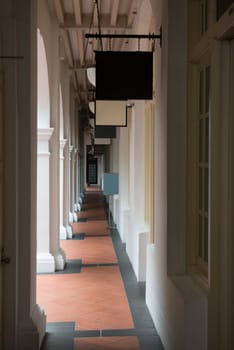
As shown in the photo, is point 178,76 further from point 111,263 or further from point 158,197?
point 111,263

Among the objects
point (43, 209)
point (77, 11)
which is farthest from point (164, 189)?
point (77, 11)

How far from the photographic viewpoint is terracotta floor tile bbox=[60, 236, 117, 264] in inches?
416

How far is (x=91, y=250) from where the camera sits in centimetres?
1170

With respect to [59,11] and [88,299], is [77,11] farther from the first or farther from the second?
[88,299]

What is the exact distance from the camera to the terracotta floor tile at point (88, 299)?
619cm

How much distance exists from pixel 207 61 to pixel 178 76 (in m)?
0.55

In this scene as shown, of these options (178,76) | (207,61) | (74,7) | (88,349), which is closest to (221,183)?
(207,61)

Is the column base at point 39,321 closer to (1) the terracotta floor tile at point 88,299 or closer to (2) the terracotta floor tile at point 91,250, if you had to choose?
(1) the terracotta floor tile at point 88,299

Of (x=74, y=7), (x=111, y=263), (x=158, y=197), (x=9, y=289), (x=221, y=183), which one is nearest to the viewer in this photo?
(x=221, y=183)

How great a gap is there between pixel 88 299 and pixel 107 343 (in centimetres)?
197

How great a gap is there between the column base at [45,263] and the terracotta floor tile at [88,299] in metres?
0.23

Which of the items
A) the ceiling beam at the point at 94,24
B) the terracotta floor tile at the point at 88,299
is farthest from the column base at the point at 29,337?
the ceiling beam at the point at 94,24

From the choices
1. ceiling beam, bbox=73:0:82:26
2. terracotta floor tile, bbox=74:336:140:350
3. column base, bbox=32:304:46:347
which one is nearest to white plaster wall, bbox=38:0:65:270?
ceiling beam, bbox=73:0:82:26

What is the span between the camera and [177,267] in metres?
4.84
